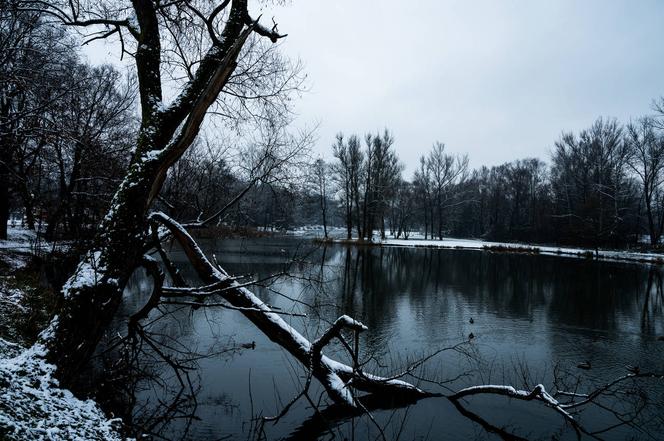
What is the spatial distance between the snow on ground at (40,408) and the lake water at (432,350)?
153 cm

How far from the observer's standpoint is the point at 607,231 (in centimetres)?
4116

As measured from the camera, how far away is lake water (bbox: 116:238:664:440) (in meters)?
6.16

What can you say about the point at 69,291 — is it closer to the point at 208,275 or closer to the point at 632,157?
the point at 208,275

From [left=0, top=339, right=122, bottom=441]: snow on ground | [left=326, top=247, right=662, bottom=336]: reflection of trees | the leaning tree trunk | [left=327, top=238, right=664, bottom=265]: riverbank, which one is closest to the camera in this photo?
[left=0, top=339, right=122, bottom=441]: snow on ground

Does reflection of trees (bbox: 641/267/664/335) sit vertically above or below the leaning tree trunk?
below

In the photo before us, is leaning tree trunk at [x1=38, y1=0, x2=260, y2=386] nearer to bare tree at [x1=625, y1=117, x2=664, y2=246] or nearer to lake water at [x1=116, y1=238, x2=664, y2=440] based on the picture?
lake water at [x1=116, y1=238, x2=664, y2=440]

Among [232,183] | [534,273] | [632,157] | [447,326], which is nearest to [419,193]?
[632,157]

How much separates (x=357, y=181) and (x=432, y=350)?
43.9 metres

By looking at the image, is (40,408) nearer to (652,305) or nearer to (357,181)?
(652,305)

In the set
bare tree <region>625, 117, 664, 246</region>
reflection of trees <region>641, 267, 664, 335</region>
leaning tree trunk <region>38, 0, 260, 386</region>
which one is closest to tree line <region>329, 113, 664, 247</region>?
bare tree <region>625, 117, 664, 246</region>

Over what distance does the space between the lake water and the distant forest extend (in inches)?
59.3

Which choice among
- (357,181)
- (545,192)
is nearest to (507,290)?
(357,181)

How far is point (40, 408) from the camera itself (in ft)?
10.4

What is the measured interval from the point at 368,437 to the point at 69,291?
14.5 feet
